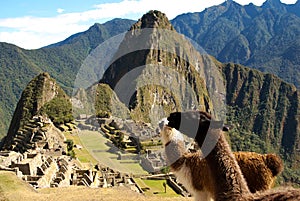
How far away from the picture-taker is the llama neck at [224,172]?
288cm

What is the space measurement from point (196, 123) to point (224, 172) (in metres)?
0.44

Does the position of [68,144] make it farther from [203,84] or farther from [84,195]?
[203,84]

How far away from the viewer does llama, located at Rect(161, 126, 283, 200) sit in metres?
3.69

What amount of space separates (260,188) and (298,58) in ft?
629

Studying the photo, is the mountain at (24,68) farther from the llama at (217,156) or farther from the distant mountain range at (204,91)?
the llama at (217,156)

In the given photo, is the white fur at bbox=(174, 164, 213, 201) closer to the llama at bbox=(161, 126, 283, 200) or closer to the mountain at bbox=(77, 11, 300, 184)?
the llama at bbox=(161, 126, 283, 200)

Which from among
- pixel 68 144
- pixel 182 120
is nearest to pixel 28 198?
pixel 182 120

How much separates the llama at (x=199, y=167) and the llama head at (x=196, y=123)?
456 mm

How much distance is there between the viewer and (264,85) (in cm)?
13000

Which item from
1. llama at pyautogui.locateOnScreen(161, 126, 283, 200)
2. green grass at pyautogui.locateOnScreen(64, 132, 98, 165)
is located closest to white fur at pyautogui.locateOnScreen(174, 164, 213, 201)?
llama at pyautogui.locateOnScreen(161, 126, 283, 200)

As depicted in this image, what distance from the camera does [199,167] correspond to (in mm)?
3730

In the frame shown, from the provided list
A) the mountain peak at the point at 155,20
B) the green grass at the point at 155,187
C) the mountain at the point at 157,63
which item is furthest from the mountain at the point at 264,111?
the green grass at the point at 155,187

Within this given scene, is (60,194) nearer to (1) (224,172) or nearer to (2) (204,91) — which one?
(1) (224,172)

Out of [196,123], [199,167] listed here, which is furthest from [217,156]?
[199,167]
